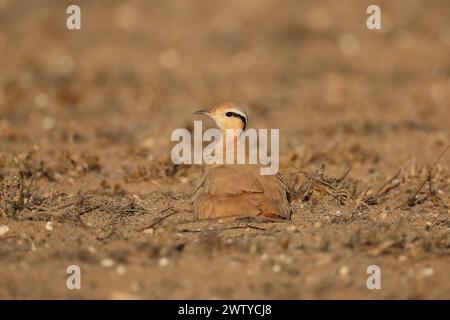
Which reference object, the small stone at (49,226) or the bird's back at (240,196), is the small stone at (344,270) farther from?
the small stone at (49,226)

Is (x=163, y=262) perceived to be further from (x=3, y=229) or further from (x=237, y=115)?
(x=237, y=115)


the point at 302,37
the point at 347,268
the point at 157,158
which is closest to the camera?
the point at 347,268

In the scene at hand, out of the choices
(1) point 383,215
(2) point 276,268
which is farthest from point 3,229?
(1) point 383,215

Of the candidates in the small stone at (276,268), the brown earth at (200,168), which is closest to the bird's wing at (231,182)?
the brown earth at (200,168)

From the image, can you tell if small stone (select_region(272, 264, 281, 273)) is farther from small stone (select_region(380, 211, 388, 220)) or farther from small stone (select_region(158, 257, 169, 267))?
small stone (select_region(380, 211, 388, 220))

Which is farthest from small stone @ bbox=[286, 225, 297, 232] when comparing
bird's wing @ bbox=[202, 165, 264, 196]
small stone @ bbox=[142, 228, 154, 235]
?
small stone @ bbox=[142, 228, 154, 235]
